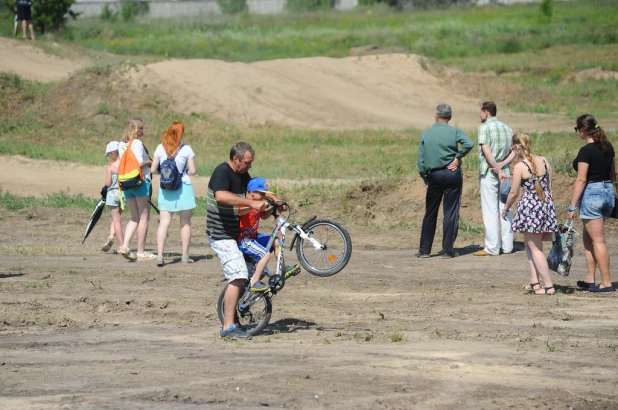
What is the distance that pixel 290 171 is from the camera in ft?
70.8

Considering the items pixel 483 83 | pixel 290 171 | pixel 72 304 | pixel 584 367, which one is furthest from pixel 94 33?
pixel 584 367

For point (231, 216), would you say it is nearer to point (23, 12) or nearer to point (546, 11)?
point (23, 12)

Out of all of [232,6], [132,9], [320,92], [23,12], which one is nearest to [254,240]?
[320,92]

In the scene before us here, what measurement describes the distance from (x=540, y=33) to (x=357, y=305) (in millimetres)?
48369

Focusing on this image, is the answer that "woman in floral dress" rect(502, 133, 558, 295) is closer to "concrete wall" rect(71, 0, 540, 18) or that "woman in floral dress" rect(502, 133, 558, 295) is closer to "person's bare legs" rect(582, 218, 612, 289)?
"person's bare legs" rect(582, 218, 612, 289)

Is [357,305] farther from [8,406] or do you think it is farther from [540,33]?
[540,33]

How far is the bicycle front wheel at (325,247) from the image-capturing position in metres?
9.78

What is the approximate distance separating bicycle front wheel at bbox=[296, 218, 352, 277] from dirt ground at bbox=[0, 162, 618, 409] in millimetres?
375

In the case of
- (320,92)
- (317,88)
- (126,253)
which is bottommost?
(126,253)

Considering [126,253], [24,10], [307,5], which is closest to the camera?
[126,253]

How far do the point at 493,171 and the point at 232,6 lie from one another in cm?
6868

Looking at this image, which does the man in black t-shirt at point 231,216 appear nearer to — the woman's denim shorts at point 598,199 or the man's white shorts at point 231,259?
the man's white shorts at point 231,259

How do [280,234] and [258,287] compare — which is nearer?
[258,287]

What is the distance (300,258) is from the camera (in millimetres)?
10430
